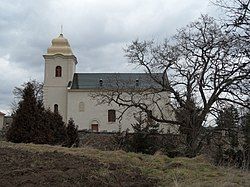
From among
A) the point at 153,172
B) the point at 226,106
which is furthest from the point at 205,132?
the point at 153,172

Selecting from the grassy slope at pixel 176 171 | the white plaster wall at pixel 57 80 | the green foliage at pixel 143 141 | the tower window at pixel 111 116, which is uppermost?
the white plaster wall at pixel 57 80

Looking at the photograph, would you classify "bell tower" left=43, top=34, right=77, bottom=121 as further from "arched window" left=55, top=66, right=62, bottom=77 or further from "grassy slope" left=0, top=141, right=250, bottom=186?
"grassy slope" left=0, top=141, right=250, bottom=186

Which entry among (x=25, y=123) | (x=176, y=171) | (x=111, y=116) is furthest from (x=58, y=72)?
(x=176, y=171)

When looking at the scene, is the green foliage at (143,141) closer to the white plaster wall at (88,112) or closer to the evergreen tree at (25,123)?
the evergreen tree at (25,123)

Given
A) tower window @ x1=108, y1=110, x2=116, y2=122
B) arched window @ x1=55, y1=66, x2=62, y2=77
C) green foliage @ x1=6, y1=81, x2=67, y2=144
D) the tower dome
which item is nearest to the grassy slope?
green foliage @ x1=6, y1=81, x2=67, y2=144

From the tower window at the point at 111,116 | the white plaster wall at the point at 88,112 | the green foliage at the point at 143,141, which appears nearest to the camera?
the green foliage at the point at 143,141

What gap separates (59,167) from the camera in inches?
436

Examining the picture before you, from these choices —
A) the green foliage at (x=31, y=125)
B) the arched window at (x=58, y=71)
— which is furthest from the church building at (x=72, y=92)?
the green foliage at (x=31, y=125)

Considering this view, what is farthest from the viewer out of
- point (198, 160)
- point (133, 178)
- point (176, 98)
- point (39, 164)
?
point (176, 98)

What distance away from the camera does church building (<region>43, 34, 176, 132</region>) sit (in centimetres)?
6562

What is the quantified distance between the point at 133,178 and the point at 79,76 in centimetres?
6075

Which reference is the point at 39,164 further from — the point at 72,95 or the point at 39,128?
the point at 72,95

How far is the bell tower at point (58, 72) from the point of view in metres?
66.9

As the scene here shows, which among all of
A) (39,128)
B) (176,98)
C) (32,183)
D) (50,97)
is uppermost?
(50,97)
